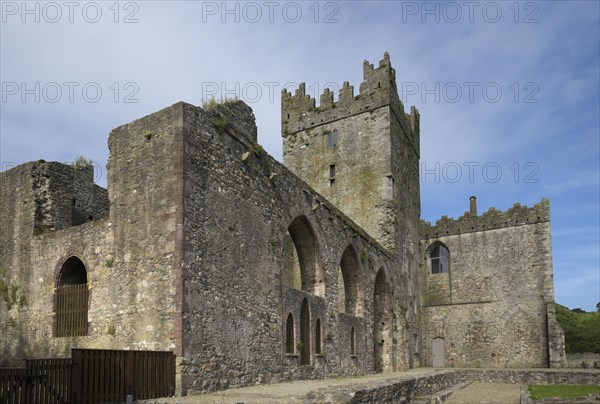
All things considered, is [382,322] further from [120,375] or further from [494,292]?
[120,375]

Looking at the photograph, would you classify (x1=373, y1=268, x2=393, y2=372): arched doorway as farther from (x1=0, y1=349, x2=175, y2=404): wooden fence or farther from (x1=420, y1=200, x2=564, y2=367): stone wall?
(x1=0, y1=349, x2=175, y2=404): wooden fence

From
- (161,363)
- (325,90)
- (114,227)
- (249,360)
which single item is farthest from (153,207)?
(325,90)

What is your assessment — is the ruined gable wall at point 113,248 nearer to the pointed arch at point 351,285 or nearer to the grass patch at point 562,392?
the pointed arch at point 351,285

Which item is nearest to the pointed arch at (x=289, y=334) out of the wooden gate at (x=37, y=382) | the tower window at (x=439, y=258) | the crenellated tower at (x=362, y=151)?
the wooden gate at (x=37, y=382)

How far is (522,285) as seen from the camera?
33781 millimetres

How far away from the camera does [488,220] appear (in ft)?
117

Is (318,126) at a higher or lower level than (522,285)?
higher

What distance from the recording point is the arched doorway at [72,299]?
47.5 ft

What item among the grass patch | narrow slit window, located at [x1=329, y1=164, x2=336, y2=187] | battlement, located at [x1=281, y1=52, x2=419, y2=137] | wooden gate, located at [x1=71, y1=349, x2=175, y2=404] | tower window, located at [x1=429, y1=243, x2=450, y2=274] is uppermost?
battlement, located at [x1=281, y1=52, x2=419, y2=137]

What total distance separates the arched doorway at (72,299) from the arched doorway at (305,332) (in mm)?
6304

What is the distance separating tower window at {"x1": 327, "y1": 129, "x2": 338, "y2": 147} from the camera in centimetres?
3175

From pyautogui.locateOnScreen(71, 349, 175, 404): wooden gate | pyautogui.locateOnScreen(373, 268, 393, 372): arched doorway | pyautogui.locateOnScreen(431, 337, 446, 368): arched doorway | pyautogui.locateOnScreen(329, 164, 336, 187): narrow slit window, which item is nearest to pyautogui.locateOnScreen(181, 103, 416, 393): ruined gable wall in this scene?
pyautogui.locateOnScreen(71, 349, 175, 404): wooden gate

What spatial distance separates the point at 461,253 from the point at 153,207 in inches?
1045

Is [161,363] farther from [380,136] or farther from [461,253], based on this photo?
[461,253]
